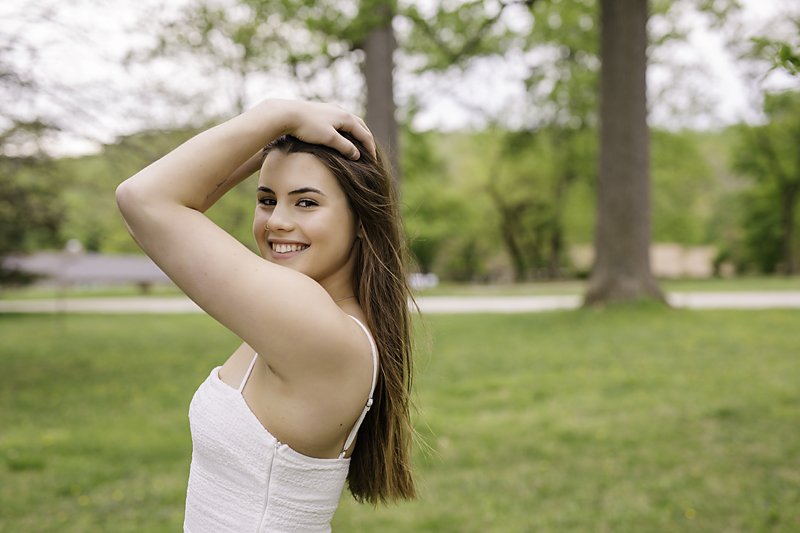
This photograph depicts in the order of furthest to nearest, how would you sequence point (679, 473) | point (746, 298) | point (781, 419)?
1. point (746, 298)
2. point (781, 419)
3. point (679, 473)

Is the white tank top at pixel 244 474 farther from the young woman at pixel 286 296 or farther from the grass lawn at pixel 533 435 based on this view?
the grass lawn at pixel 533 435

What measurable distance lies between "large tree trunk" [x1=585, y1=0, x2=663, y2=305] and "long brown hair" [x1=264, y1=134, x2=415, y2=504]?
12.5 meters

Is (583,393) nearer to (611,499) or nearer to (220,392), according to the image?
(611,499)

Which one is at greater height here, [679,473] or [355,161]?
[355,161]

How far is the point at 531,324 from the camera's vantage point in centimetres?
1422

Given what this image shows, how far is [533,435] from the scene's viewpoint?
22.0 feet

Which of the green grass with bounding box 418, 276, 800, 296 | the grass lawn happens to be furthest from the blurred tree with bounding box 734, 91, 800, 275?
the grass lawn

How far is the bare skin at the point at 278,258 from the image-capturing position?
1.45 m

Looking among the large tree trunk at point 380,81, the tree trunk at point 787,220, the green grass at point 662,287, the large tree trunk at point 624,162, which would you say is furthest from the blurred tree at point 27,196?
the tree trunk at point 787,220

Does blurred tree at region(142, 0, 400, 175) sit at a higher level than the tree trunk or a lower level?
higher

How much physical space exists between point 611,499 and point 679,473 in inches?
31.6

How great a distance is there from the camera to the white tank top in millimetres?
1545

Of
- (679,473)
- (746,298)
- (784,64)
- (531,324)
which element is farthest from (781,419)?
(746,298)

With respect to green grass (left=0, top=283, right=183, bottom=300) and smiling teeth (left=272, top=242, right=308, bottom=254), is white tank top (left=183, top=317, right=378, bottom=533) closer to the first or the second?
smiling teeth (left=272, top=242, right=308, bottom=254)
